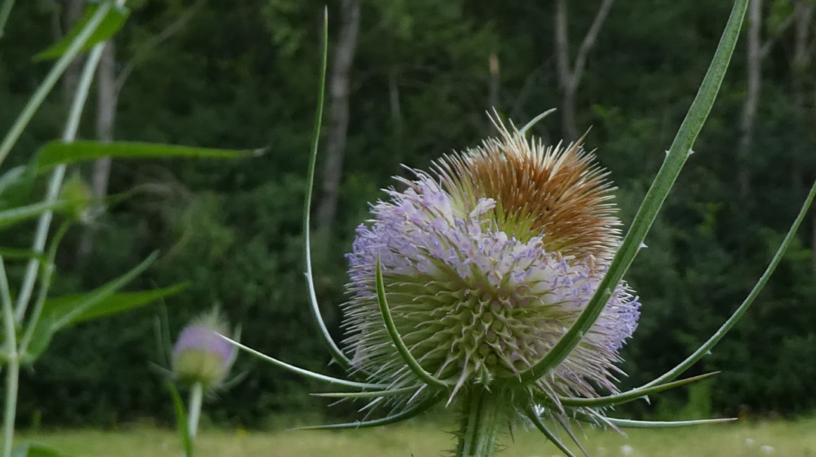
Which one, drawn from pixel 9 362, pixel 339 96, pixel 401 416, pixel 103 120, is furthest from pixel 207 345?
pixel 103 120

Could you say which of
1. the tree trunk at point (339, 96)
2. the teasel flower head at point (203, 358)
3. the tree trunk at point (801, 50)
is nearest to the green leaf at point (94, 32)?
the teasel flower head at point (203, 358)

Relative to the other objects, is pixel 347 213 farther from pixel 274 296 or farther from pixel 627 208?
pixel 627 208

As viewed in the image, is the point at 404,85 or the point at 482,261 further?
the point at 404,85

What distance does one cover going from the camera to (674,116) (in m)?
9.77

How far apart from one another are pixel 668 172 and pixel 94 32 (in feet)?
1.41

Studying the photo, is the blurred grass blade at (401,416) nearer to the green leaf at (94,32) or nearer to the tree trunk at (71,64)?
the green leaf at (94,32)

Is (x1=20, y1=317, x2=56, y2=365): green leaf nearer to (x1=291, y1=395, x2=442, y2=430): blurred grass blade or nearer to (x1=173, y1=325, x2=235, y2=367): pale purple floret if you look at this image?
(x1=291, y1=395, x2=442, y2=430): blurred grass blade

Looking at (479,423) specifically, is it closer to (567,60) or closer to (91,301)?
(91,301)

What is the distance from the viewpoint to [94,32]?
0.46m

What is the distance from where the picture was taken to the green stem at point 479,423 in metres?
0.96

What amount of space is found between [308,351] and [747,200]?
4595 millimetres

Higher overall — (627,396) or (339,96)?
(339,96)

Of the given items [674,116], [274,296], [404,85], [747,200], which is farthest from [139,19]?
[747,200]

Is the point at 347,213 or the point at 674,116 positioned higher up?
the point at 674,116
